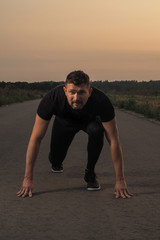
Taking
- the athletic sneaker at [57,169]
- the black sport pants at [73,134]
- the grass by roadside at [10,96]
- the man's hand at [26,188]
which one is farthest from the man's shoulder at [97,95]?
the grass by roadside at [10,96]

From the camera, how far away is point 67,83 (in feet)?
14.7

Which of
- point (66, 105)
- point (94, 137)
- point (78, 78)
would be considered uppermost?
point (78, 78)

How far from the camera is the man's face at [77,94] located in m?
4.42

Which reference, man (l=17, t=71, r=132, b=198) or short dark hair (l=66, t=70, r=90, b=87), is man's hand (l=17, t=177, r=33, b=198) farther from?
short dark hair (l=66, t=70, r=90, b=87)

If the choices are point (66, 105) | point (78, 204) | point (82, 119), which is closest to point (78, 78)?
point (66, 105)

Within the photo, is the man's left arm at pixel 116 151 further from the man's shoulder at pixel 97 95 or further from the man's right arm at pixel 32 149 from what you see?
the man's right arm at pixel 32 149

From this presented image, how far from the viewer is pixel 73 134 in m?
5.77

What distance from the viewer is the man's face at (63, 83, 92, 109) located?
4.42 m

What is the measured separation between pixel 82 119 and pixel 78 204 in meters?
1.08

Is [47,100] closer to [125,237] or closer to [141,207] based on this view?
[141,207]

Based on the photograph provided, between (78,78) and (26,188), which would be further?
(26,188)

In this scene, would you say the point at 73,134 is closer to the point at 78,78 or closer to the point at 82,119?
the point at 82,119

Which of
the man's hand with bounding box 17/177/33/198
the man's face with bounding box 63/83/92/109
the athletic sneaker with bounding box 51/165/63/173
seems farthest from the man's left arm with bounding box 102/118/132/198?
the athletic sneaker with bounding box 51/165/63/173

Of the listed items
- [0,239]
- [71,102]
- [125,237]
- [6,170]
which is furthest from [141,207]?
[6,170]
